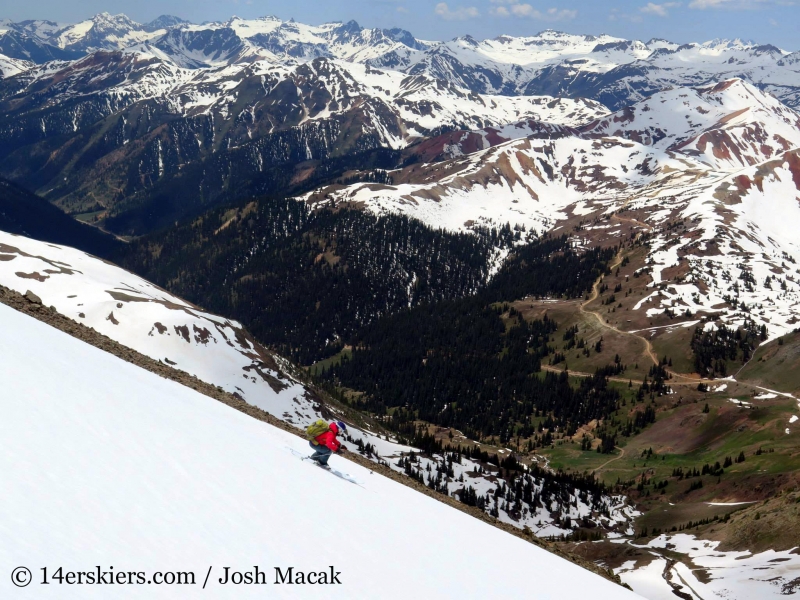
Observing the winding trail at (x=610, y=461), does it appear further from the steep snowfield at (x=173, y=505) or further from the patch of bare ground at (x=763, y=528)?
the steep snowfield at (x=173, y=505)

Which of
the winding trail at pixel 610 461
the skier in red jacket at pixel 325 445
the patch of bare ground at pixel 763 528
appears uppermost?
the skier in red jacket at pixel 325 445

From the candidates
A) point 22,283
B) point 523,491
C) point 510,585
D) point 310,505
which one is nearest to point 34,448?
point 310,505

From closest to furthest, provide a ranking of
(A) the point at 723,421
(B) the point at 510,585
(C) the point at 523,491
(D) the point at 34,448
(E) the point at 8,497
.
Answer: (E) the point at 8,497 → (D) the point at 34,448 → (B) the point at 510,585 → (C) the point at 523,491 → (A) the point at 723,421

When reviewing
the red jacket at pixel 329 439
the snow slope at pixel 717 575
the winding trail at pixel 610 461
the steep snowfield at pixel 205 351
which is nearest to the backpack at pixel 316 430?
the red jacket at pixel 329 439

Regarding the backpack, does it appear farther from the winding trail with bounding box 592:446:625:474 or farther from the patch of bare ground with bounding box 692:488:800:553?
the winding trail with bounding box 592:446:625:474

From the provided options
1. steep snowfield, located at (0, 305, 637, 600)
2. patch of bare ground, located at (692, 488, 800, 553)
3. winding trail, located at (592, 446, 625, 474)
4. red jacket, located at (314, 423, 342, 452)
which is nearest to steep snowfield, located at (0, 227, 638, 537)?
winding trail, located at (592, 446, 625, 474)

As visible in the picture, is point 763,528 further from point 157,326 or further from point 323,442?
point 157,326

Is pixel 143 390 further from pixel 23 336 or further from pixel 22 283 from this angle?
pixel 22 283
